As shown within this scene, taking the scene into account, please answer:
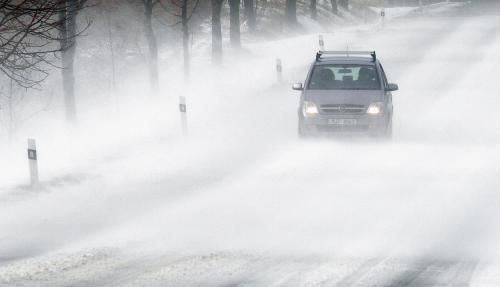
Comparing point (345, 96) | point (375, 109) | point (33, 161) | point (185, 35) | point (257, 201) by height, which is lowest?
point (257, 201)

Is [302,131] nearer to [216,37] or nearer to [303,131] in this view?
[303,131]

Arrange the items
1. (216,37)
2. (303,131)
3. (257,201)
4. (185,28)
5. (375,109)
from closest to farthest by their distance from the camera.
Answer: (257,201) < (375,109) < (303,131) < (185,28) < (216,37)

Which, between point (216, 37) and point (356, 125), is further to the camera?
point (216, 37)

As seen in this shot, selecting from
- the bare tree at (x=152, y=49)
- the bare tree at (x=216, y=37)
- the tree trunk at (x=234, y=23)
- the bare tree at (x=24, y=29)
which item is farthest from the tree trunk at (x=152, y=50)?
the tree trunk at (x=234, y=23)

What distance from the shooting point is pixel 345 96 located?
1931 centimetres

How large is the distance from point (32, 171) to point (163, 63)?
2467 cm

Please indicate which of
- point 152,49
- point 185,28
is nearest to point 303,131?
point 152,49

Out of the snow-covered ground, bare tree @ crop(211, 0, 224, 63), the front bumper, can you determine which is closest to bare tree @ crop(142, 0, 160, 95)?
the snow-covered ground

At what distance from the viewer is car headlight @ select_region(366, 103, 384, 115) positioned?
62.7 feet

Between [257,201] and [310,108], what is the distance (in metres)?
5.51

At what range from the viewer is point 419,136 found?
70.8 ft

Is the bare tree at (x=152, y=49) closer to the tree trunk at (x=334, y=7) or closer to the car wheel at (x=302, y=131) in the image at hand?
the car wheel at (x=302, y=131)

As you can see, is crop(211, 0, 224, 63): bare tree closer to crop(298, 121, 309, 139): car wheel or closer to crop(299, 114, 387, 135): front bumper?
crop(298, 121, 309, 139): car wheel

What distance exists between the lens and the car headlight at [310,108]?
19266 mm
